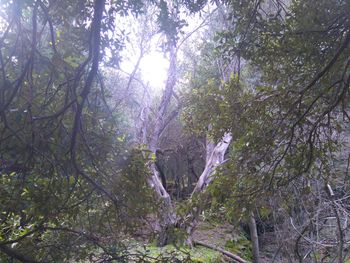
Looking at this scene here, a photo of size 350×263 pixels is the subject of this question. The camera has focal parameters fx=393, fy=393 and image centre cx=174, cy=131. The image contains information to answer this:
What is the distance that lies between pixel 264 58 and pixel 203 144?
717cm

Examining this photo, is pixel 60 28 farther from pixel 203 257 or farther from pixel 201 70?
pixel 201 70

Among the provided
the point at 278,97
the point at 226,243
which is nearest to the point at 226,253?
the point at 226,243

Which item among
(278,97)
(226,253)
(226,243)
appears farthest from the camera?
(226,243)

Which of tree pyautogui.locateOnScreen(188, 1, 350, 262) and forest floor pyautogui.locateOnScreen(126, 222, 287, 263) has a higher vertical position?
tree pyautogui.locateOnScreen(188, 1, 350, 262)

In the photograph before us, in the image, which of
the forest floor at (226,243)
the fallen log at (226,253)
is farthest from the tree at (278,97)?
the forest floor at (226,243)

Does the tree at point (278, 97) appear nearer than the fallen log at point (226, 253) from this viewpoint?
Yes

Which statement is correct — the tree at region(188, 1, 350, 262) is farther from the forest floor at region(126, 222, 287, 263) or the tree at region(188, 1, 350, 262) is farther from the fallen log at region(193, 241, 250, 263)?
the forest floor at region(126, 222, 287, 263)

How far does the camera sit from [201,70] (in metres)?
9.70

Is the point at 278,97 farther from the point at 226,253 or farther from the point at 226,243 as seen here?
the point at 226,243

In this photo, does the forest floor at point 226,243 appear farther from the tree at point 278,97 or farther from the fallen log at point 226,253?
the tree at point 278,97

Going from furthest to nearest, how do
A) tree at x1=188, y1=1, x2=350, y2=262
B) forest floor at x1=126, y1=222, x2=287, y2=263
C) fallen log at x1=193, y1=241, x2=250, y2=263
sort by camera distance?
forest floor at x1=126, y1=222, x2=287, y2=263 < fallen log at x1=193, y1=241, x2=250, y2=263 < tree at x1=188, y1=1, x2=350, y2=262

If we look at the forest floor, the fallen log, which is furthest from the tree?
the forest floor

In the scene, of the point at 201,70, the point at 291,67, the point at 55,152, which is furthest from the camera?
the point at 201,70

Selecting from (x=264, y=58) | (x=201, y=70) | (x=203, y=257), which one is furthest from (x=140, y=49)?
(x=264, y=58)
